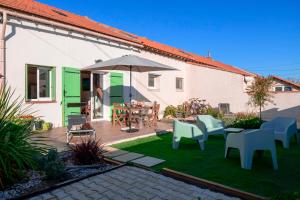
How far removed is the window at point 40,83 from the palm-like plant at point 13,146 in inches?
179

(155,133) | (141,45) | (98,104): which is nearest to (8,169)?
(155,133)

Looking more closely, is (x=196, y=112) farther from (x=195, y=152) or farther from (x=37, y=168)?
(x=37, y=168)

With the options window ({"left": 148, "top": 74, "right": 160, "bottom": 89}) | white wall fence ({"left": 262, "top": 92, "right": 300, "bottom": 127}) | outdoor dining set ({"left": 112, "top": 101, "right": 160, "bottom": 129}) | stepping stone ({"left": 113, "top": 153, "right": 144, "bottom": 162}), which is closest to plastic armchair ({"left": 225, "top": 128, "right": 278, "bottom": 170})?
stepping stone ({"left": 113, "top": 153, "right": 144, "bottom": 162})

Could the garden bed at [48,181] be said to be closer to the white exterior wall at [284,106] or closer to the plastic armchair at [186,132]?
the plastic armchair at [186,132]

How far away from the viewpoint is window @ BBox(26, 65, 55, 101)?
28.4ft

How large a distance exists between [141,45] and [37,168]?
32.3ft

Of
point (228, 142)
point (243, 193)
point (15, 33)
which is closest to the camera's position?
point (243, 193)

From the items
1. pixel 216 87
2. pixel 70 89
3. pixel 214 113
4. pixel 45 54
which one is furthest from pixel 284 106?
pixel 45 54

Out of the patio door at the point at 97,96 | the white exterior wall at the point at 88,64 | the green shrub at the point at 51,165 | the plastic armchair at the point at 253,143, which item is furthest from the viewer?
the patio door at the point at 97,96

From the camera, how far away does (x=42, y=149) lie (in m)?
4.29

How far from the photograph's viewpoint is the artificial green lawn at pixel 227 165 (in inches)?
156

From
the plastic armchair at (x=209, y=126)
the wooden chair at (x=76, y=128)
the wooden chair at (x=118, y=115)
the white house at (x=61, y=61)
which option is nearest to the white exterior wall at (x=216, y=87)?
the white house at (x=61, y=61)

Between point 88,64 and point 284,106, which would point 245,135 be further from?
point 284,106

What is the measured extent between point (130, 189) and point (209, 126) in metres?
4.69
